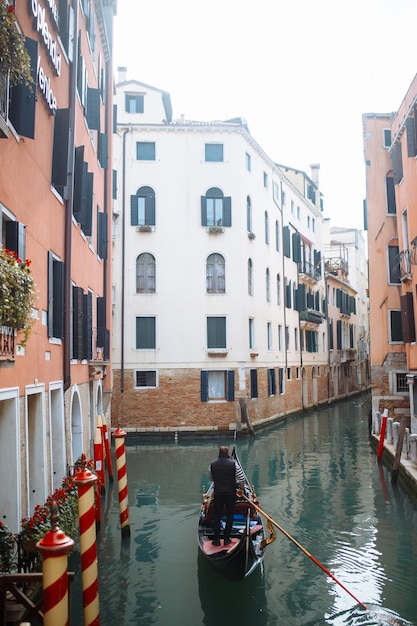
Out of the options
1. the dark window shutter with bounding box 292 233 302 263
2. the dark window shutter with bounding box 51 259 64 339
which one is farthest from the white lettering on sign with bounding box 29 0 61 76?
the dark window shutter with bounding box 292 233 302 263

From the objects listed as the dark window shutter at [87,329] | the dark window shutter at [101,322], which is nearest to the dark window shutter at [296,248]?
the dark window shutter at [101,322]

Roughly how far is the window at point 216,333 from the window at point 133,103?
9.05 metres

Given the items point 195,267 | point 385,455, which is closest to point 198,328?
point 195,267

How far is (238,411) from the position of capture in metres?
24.1

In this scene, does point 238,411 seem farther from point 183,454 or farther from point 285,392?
point 285,392

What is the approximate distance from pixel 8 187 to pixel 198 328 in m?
17.8

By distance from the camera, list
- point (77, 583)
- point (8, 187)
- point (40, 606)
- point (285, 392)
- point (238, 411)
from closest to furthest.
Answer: point (40, 606), point (8, 187), point (77, 583), point (238, 411), point (285, 392)

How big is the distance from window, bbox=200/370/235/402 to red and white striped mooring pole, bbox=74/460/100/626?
17590 mm

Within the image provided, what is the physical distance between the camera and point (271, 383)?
90.9 ft

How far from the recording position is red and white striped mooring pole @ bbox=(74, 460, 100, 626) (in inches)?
241

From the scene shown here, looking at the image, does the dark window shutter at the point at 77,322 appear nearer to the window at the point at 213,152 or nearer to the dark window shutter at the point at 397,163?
the dark window shutter at the point at 397,163

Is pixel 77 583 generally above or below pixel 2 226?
below

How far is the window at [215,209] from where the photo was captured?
981 inches

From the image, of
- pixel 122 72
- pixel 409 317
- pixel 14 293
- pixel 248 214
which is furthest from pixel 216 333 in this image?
pixel 14 293
